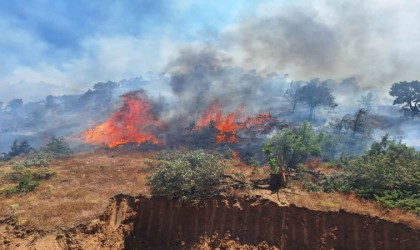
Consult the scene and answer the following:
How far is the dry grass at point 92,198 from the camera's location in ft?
56.1

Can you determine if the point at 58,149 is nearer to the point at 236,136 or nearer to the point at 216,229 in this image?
the point at 236,136

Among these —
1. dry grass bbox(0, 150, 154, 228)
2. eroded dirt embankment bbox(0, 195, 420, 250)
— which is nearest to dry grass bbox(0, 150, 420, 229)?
dry grass bbox(0, 150, 154, 228)

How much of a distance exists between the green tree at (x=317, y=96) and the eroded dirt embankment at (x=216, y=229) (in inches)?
1627

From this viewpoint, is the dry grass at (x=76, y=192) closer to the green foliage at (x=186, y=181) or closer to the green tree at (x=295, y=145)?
the green foliage at (x=186, y=181)

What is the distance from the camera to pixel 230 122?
49.6m

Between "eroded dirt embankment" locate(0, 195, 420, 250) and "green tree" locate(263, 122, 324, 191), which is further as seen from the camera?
"green tree" locate(263, 122, 324, 191)

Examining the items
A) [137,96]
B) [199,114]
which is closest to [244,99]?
[199,114]

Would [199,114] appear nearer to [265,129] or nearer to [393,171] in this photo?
[265,129]

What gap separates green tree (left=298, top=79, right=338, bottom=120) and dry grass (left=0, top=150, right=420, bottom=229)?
105 feet

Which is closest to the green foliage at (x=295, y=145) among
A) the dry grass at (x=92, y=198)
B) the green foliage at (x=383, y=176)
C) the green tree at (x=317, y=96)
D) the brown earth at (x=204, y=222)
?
the dry grass at (x=92, y=198)

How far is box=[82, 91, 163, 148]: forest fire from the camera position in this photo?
47.1 meters

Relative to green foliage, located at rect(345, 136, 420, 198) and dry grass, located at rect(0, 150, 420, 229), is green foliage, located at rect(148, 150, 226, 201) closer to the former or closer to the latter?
dry grass, located at rect(0, 150, 420, 229)

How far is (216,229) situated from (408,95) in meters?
44.2

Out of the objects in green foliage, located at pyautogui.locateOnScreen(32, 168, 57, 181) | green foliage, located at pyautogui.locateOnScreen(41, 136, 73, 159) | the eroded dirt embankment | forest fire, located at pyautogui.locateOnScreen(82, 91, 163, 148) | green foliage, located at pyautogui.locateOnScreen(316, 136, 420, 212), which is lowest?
the eroded dirt embankment
